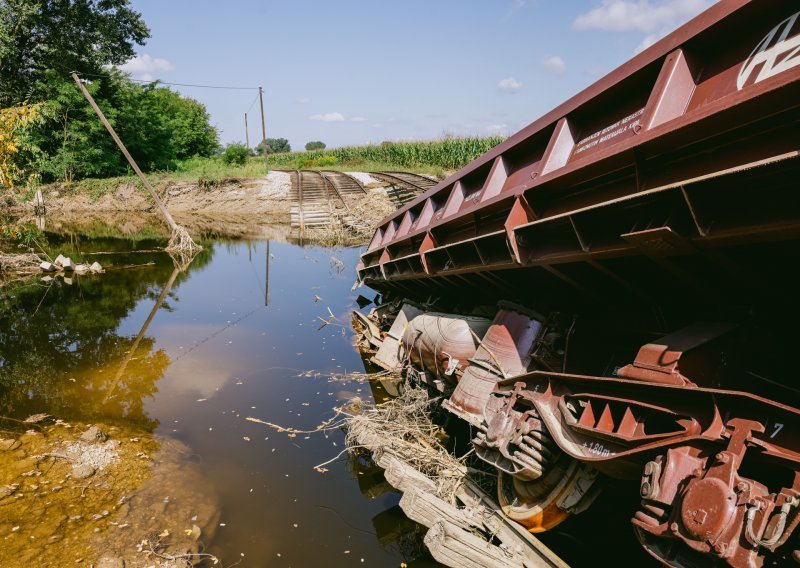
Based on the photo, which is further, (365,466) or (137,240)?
(137,240)

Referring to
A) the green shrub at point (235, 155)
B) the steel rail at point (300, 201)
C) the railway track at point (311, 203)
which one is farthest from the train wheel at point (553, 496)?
the green shrub at point (235, 155)

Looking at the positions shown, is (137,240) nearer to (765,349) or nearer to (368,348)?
(368,348)

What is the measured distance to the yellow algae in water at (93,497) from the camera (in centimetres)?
373

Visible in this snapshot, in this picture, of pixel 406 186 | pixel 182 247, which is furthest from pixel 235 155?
pixel 182 247

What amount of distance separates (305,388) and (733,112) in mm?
6074

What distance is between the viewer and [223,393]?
22.2 feet

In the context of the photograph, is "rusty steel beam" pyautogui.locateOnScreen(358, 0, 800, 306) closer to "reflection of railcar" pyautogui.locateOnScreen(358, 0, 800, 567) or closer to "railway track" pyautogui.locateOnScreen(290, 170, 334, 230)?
"reflection of railcar" pyautogui.locateOnScreen(358, 0, 800, 567)

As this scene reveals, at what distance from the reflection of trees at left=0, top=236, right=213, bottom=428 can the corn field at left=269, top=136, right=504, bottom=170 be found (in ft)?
78.5

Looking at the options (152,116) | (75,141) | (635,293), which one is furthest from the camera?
(152,116)

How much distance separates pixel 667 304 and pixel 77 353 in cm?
897

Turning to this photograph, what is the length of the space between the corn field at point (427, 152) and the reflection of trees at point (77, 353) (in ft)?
78.5

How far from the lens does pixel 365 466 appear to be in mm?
5078

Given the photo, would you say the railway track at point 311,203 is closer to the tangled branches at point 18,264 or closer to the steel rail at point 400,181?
the steel rail at point 400,181

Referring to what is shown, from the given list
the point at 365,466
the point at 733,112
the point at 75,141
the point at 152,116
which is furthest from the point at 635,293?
the point at 152,116
